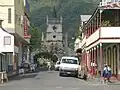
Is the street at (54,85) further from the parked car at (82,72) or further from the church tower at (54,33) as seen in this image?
the church tower at (54,33)

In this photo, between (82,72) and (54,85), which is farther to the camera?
(82,72)

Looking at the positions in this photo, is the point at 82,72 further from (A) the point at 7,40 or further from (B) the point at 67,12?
(B) the point at 67,12

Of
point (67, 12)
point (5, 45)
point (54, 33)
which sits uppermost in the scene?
point (67, 12)

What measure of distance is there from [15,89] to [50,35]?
140 m

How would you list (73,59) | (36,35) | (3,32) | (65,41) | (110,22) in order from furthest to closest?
(65,41), (36,35), (3,32), (73,59), (110,22)

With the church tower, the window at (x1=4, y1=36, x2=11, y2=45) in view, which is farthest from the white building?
the church tower

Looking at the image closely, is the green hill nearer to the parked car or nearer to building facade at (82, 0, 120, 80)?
building facade at (82, 0, 120, 80)

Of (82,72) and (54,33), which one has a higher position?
(54,33)

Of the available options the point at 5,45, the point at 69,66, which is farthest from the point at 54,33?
the point at 69,66

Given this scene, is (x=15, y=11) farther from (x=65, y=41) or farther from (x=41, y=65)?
(x=65, y=41)

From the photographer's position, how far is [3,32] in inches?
2143

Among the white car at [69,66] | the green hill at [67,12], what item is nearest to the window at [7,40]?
the white car at [69,66]

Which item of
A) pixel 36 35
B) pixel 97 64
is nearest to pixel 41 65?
pixel 36 35

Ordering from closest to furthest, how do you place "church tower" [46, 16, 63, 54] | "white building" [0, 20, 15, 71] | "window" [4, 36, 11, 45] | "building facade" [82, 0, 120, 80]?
"building facade" [82, 0, 120, 80]
"white building" [0, 20, 15, 71]
"window" [4, 36, 11, 45]
"church tower" [46, 16, 63, 54]
